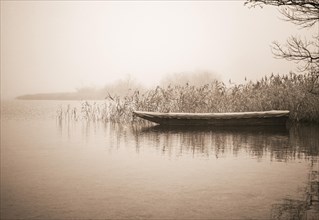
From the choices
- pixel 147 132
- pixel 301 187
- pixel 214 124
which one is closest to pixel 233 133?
pixel 214 124

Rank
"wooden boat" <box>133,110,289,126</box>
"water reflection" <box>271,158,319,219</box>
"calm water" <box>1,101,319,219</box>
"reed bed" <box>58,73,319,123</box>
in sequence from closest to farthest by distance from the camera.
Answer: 1. "water reflection" <box>271,158,319,219</box>
2. "calm water" <box>1,101,319,219</box>
3. "wooden boat" <box>133,110,289,126</box>
4. "reed bed" <box>58,73,319,123</box>

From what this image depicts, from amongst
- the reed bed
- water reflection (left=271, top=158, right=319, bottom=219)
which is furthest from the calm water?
the reed bed

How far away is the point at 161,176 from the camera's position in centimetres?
612

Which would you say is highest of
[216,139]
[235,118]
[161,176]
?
[235,118]

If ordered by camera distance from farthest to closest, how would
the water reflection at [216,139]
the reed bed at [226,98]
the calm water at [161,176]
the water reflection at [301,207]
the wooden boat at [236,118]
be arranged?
the reed bed at [226,98]
the wooden boat at [236,118]
the water reflection at [216,139]
the calm water at [161,176]
the water reflection at [301,207]

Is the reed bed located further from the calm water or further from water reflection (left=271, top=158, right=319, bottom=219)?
water reflection (left=271, top=158, right=319, bottom=219)

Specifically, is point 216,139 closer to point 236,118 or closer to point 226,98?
point 236,118

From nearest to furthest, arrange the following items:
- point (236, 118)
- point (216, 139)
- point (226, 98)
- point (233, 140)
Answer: point (233, 140) → point (216, 139) → point (236, 118) → point (226, 98)

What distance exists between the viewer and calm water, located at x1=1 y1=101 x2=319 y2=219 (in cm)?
441

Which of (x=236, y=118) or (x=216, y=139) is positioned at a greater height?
(x=236, y=118)

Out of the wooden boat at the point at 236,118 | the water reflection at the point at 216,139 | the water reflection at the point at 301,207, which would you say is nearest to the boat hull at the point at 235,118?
the wooden boat at the point at 236,118

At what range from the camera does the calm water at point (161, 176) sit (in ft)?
14.5

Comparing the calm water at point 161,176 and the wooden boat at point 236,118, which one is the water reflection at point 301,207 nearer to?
the calm water at point 161,176

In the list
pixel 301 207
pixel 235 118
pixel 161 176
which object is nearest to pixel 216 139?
pixel 235 118
